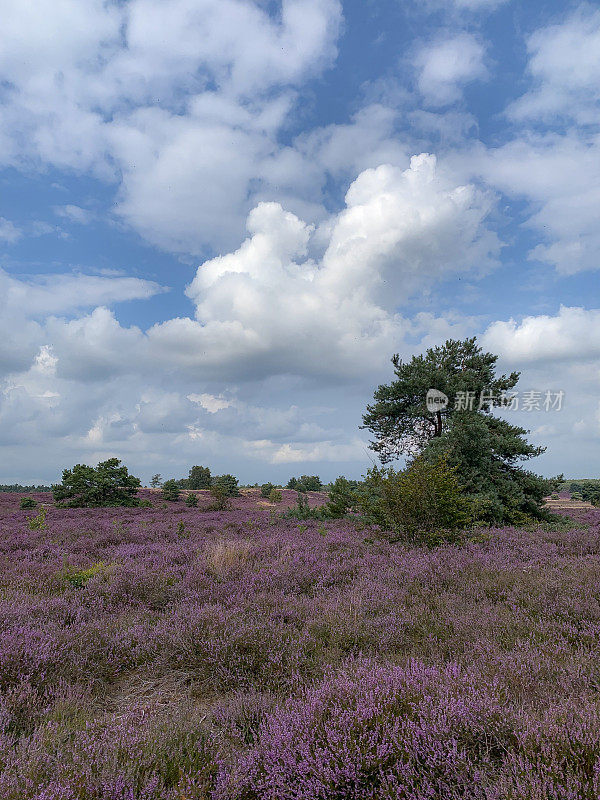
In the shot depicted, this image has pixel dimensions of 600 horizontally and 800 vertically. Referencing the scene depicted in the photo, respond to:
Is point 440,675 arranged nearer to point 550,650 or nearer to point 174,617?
point 550,650

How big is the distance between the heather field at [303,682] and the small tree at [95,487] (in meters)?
21.9

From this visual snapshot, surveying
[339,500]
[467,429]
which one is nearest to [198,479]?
[339,500]

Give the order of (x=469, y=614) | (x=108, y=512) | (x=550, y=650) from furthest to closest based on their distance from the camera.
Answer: (x=108, y=512) < (x=469, y=614) < (x=550, y=650)

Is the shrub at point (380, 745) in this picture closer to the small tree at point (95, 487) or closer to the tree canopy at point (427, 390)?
the tree canopy at point (427, 390)

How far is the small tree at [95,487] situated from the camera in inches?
1079

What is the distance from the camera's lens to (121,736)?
Answer: 266cm

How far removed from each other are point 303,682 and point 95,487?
27.6 m

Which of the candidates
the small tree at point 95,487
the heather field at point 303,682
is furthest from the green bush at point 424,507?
the small tree at point 95,487

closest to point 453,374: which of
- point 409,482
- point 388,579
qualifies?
point 409,482

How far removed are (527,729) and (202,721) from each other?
2301 millimetres

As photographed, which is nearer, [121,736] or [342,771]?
[342,771]

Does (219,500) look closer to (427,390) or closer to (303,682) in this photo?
(427,390)

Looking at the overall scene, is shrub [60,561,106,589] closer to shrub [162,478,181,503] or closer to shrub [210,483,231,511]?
shrub [210,483,231,511]

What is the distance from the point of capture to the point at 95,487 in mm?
27453
